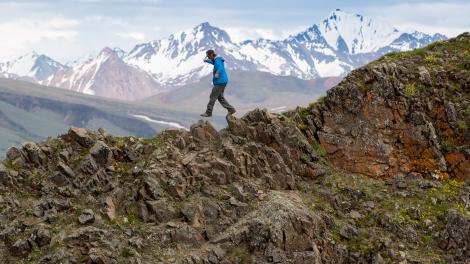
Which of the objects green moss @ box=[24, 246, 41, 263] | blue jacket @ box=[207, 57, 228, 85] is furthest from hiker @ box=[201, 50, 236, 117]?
green moss @ box=[24, 246, 41, 263]

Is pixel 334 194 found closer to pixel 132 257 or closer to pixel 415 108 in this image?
pixel 415 108

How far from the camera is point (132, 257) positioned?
2197cm

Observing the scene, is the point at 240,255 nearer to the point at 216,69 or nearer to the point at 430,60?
the point at 216,69

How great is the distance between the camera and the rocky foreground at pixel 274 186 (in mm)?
23203

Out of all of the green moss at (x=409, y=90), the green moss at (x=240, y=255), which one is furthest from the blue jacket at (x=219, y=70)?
the green moss at (x=240, y=255)

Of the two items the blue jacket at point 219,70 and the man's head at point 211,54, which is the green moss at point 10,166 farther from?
the man's head at point 211,54

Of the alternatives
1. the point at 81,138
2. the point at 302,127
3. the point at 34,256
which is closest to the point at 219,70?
the point at 302,127

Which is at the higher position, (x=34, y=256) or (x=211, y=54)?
(x=211, y=54)

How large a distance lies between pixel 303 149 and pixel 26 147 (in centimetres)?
1377

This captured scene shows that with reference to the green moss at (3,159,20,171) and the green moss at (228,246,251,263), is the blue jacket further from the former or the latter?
the green moss at (3,159,20,171)

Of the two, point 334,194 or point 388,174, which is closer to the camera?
point 334,194

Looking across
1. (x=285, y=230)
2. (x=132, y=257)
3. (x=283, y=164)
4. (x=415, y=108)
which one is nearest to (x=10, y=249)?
(x=132, y=257)

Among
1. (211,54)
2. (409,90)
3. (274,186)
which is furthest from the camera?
(211,54)

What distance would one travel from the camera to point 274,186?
89.4 ft
